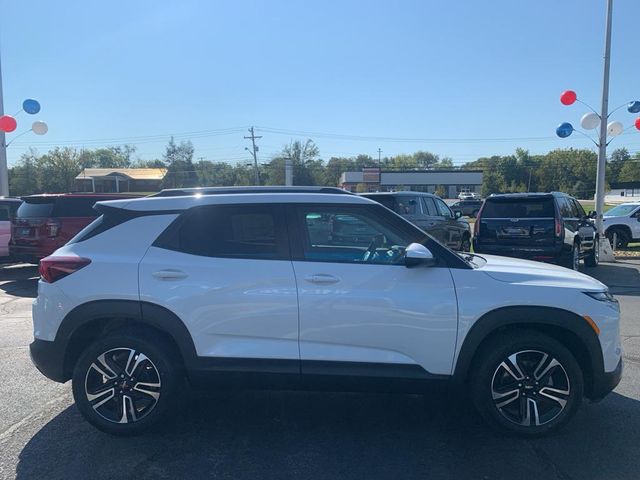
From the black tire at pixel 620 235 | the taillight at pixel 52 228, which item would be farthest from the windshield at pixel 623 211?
the taillight at pixel 52 228

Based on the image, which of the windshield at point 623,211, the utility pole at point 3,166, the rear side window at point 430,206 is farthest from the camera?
the utility pole at point 3,166

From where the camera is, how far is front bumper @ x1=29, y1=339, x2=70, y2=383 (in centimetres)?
381

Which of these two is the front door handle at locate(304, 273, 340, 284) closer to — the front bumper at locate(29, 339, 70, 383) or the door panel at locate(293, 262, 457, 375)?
the door panel at locate(293, 262, 457, 375)

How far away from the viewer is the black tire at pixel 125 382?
373cm

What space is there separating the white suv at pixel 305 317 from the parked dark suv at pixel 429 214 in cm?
725

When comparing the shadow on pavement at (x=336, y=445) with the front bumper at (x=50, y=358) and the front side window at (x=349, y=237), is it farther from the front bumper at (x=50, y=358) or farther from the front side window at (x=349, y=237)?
the front side window at (x=349, y=237)

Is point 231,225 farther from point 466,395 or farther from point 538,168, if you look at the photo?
point 538,168

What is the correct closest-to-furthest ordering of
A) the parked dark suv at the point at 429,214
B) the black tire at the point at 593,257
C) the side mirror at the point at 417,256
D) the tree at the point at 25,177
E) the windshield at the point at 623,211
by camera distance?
the side mirror at the point at 417,256 → the parked dark suv at the point at 429,214 → the black tire at the point at 593,257 → the windshield at the point at 623,211 → the tree at the point at 25,177

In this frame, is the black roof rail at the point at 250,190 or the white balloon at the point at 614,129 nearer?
the black roof rail at the point at 250,190

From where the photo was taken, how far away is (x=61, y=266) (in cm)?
380

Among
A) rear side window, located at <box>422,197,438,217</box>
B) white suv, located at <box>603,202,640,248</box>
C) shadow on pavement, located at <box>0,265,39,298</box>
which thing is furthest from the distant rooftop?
rear side window, located at <box>422,197,438,217</box>

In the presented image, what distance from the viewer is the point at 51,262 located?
12.5 ft

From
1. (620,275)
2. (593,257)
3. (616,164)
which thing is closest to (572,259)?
(620,275)

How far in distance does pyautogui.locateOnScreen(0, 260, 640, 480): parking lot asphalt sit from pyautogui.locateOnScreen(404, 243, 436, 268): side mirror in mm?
1142
